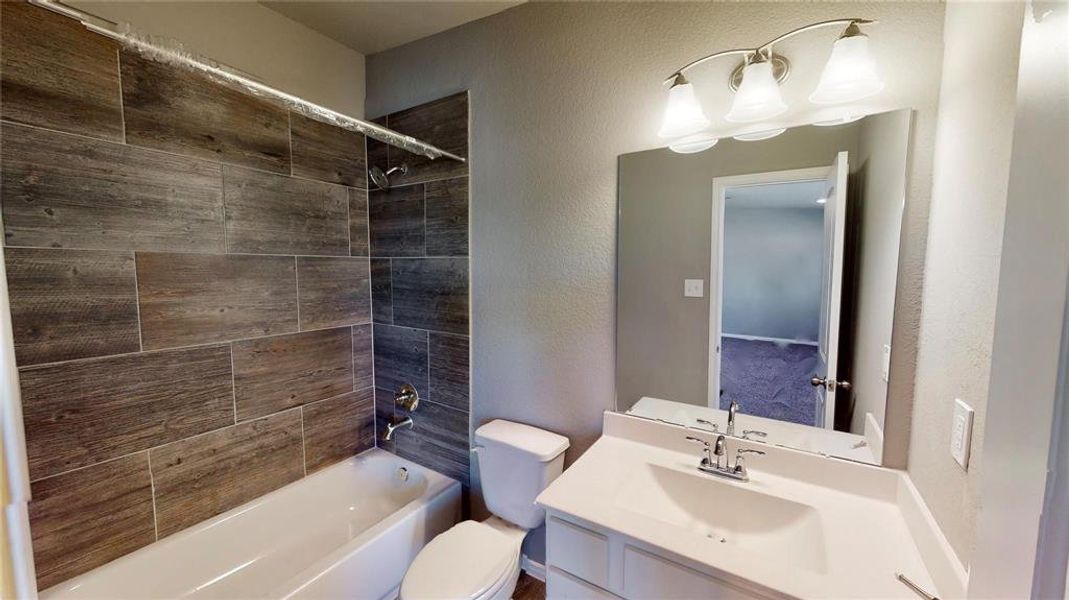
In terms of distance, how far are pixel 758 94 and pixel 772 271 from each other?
1.80 ft

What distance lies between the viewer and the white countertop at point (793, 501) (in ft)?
3.03

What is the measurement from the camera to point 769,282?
4.56 ft

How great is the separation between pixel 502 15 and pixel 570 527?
196cm

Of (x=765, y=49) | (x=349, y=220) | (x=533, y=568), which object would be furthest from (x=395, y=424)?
(x=765, y=49)

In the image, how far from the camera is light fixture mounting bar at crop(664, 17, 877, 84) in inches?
45.0

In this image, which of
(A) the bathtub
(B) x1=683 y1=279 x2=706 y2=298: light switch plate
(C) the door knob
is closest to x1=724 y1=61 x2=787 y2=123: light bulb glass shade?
(B) x1=683 y1=279 x2=706 y2=298: light switch plate

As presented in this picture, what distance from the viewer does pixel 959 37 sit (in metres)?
0.99

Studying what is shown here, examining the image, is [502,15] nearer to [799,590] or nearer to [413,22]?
[413,22]

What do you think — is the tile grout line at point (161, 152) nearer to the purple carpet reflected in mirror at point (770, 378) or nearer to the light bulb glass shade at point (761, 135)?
the light bulb glass shade at point (761, 135)

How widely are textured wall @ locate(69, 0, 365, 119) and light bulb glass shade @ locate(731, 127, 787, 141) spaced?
1904 millimetres

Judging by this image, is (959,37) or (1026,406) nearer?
(1026,406)

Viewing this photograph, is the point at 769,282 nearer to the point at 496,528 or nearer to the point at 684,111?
the point at 684,111

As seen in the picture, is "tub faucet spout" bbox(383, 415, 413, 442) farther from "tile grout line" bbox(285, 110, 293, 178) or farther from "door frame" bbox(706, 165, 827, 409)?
"door frame" bbox(706, 165, 827, 409)

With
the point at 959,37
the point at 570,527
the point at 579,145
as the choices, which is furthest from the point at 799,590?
the point at 579,145
